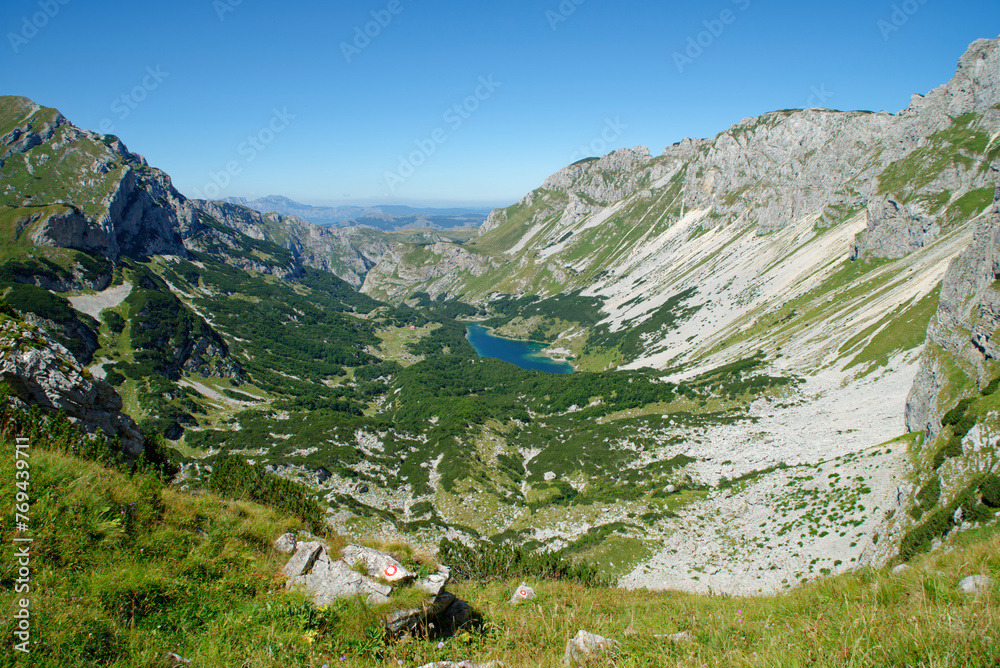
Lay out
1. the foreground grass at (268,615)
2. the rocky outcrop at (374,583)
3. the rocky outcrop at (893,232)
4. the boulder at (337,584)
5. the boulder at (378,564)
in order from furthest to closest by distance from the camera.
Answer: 1. the rocky outcrop at (893,232)
2. the boulder at (378,564)
3. the boulder at (337,584)
4. the rocky outcrop at (374,583)
5. the foreground grass at (268,615)

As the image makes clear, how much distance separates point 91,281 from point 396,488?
5302 inches

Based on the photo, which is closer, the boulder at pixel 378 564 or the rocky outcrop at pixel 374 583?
the rocky outcrop at pixel 374 583

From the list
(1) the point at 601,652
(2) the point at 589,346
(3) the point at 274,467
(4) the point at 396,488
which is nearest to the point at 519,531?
(4) the point at 396,488

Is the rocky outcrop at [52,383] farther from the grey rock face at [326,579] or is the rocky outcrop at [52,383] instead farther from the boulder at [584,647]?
the boulder at [584,647]

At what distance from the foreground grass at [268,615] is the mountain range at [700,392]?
37.2 feet

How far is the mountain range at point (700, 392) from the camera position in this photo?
3881 cm

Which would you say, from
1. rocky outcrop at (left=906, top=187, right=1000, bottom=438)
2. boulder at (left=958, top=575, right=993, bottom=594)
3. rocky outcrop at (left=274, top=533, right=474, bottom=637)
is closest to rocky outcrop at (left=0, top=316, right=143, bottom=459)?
rocky outcrop at (left=274, top=533, right=474, bottom=637)

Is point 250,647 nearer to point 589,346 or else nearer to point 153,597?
point 153,597

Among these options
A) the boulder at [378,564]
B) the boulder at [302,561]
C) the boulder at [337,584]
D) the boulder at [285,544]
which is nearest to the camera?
the boulder at [337,584]

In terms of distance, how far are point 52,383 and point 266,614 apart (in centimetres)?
1661

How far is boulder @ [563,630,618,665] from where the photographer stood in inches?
306

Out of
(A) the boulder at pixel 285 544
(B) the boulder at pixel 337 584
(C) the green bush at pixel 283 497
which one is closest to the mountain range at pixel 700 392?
(C) the green bush at pixel 283 497

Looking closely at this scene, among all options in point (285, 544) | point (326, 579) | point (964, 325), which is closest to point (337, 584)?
point (326, 579)
